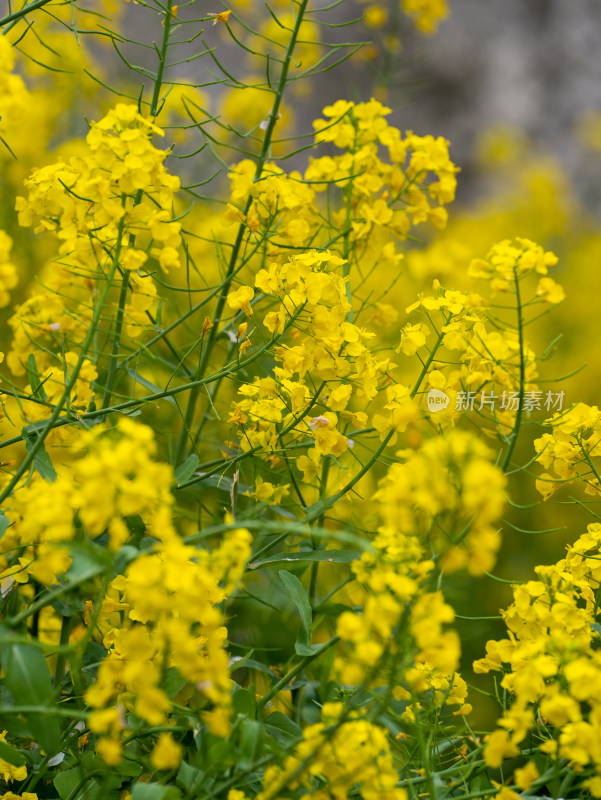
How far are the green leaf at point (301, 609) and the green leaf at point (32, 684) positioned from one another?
0.84 feet

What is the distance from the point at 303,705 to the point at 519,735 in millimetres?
480

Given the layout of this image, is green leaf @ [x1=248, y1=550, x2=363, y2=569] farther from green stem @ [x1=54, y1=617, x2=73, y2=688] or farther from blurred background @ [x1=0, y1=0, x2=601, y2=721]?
blurred background @ [x1=0, y1=0, x2=601, y2=721]

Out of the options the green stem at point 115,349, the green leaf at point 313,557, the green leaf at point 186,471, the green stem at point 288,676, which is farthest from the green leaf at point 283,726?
the green stem at point 115,349

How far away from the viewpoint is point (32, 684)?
62 cm

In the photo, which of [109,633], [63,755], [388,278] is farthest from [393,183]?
[388,278]

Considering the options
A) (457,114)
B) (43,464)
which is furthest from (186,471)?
(457,114)

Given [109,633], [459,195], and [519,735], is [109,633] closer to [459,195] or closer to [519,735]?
[519,735]

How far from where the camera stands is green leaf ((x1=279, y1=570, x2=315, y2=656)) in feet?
2.68

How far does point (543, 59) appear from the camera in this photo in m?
4.72

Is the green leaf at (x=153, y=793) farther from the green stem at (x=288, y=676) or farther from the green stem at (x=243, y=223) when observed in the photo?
the green stem at (x=243, y=223)

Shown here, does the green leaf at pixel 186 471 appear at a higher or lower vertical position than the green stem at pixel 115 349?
lower

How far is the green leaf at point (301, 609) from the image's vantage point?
0.82 metres

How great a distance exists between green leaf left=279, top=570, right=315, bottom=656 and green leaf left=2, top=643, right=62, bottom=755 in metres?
0.26

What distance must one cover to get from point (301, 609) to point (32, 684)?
0.28 m
